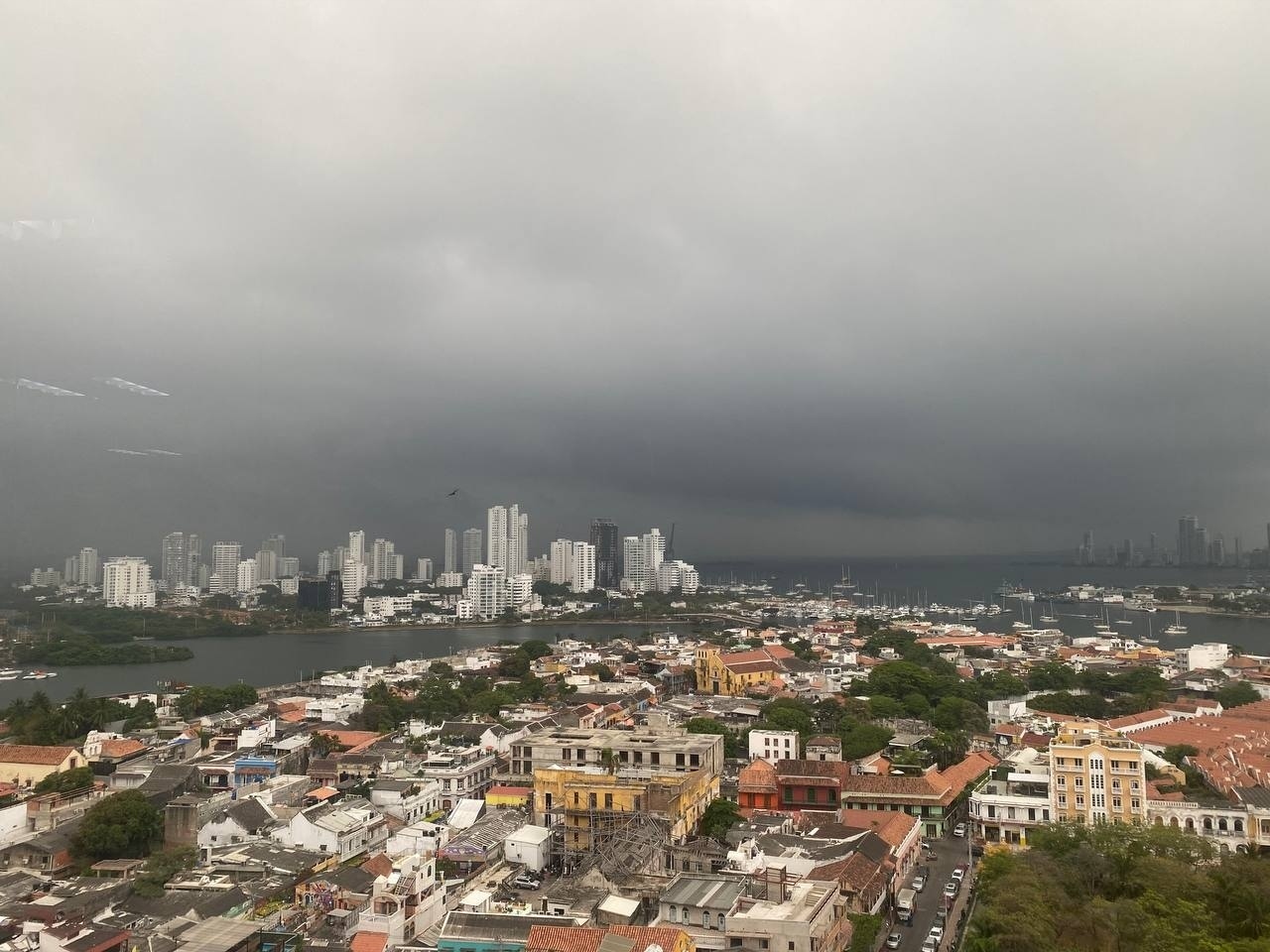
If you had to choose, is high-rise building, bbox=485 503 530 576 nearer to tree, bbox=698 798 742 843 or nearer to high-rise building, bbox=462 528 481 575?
high-rise building, bbox=462 528 481 575

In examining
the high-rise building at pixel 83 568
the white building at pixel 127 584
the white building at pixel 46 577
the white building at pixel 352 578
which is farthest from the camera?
the white building at pixel 352 578

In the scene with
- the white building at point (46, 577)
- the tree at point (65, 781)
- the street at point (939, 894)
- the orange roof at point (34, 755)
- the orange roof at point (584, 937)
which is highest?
the white building at point (46, 577)

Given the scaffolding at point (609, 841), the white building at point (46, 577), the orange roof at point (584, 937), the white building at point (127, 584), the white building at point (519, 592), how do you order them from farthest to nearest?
the white building at point (519, 592)
the white building at point (127, 584)
the white building at point (46, 577)
the scaffolding at point (609, 841)
the orange roof at point (584, 937)

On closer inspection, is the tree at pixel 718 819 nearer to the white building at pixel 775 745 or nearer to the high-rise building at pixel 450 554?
the white building at pixel 775 745

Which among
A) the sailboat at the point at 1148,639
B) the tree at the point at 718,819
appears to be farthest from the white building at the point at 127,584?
the sailboat at the point at 1148,639

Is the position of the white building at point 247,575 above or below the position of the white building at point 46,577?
below

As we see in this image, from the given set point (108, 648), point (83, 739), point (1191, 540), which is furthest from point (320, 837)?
point (1191, 540)

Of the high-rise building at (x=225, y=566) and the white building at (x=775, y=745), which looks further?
the high-rise building at (x=225, y=566)
